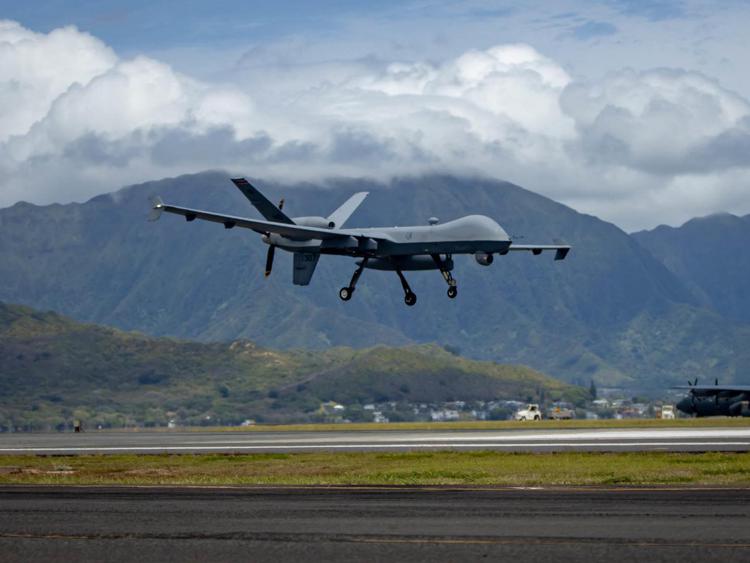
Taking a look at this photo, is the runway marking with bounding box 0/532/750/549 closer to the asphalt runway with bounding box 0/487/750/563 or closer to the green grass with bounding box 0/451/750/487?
the asphalt runway with bounding box 0/487/750/563

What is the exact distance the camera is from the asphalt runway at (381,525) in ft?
71.3

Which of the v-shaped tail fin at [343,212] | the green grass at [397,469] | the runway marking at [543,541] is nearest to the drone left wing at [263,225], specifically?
the v-shaped tail fin at [343,212]

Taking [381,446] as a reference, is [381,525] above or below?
above

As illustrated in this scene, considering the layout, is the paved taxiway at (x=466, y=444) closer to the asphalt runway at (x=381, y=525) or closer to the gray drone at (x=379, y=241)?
the gray drone at (x=379, y=241)

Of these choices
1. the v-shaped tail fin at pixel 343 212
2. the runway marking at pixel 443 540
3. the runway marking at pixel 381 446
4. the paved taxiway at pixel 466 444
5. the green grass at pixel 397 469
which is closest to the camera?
the runway marking at pixel 443 540

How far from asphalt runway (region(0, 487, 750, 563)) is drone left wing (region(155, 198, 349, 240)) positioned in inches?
1494

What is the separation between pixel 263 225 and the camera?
7312 centimetres

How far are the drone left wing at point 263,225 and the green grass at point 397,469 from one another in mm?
17012

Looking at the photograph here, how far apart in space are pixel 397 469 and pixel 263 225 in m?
29.9

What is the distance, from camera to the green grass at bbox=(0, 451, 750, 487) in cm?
3866

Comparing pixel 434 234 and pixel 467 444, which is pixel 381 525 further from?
pixel 434 234

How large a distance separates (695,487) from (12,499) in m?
17.3

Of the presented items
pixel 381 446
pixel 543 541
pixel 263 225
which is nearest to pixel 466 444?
pixel 381 446

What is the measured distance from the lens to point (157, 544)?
76.0ft
